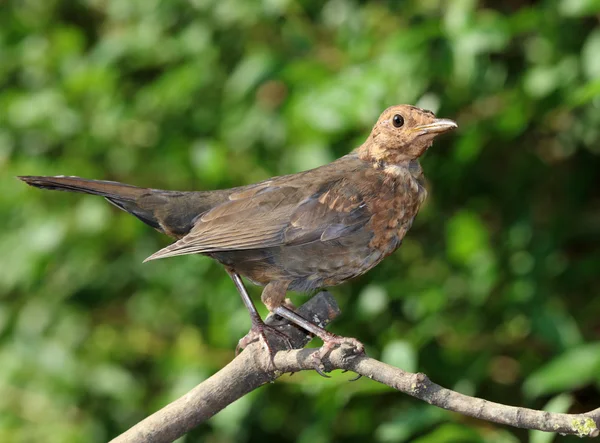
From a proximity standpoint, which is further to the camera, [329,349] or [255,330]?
[255,330]

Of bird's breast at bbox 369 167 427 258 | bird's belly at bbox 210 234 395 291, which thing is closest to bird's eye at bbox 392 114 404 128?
bird's breast at bbox 369 167 427 258

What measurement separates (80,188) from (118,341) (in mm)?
2300

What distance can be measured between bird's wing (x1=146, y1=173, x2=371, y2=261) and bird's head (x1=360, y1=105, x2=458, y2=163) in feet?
0.58

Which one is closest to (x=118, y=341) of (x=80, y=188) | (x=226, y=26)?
(x=226, y=26)

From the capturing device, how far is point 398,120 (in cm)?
291

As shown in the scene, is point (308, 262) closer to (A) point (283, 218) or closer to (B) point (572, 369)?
(A) point (283, 218)

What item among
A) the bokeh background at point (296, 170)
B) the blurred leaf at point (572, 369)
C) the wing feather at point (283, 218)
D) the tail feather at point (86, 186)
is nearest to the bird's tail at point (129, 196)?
the tail feather at point (86, 186)

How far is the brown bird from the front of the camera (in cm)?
285

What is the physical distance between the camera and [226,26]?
4.68 metres

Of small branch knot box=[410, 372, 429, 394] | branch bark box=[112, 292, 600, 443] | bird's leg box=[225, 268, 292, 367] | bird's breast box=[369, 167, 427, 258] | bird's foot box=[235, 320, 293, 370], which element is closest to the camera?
branch bark box=[112, 292, 600, 443]

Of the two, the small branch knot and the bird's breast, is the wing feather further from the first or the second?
the small branch knot

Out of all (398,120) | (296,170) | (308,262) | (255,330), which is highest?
(296,170)

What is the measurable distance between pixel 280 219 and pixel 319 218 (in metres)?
0.13

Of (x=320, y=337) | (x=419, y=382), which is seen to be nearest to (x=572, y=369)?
(x=320, y=337)
